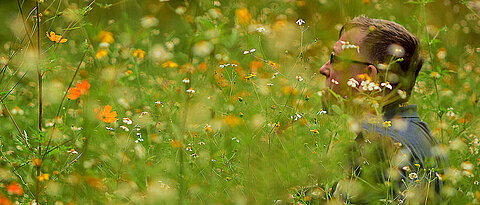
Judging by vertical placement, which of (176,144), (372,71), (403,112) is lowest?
(176,144)

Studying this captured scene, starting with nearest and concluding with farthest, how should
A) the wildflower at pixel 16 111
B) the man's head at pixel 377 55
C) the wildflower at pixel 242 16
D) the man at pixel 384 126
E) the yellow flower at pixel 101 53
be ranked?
the man at pixel 384 126 < the man's head at pixel 377 55 < the yellow flower at pixel 101 53 < the wildflower at pixel 242 16 < the wildflower at pixel 16 111

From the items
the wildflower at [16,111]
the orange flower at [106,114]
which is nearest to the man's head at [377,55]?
the orange flower at [106,114]

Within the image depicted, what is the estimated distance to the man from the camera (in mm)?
1048

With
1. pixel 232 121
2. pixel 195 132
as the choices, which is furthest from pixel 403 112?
pixel 195 132

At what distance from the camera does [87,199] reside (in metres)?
1.21

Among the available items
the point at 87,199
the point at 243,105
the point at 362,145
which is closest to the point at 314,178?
the point at 362,145

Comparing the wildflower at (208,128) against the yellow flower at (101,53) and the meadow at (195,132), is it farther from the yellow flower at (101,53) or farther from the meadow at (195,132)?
the yellow flower at (101,53)

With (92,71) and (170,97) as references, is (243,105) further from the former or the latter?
(92,71)

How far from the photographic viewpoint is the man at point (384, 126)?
105cm

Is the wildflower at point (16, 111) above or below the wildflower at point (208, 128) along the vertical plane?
below

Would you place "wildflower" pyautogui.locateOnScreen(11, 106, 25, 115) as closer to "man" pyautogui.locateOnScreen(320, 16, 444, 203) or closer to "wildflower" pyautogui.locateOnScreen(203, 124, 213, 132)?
"wildflower" pyautogui.locateOnScreen(203, 124, 213, 132)

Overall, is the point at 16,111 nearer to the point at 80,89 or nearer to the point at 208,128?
the point at 80,89

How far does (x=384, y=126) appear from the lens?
104 centimetres

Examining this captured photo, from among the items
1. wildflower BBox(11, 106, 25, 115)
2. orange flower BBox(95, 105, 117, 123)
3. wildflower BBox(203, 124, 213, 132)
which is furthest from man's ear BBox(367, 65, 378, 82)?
wildflower BBox(11, 106, 25, 115)
